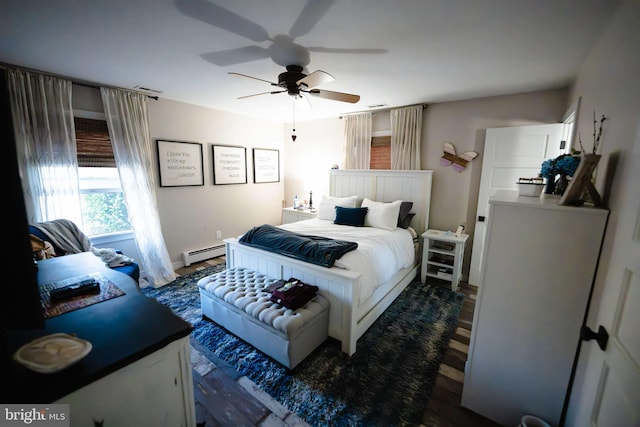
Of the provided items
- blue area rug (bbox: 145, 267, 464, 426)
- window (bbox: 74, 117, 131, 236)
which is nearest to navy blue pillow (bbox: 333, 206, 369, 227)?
blue area rug (bbox: 145, 267, 464, 426)

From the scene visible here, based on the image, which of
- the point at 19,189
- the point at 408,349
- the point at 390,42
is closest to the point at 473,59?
the point at 390,42

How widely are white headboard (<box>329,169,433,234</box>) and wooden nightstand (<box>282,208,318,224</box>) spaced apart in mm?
507

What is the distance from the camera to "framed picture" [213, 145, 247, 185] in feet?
13.7

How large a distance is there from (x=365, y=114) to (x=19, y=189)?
4.12 m

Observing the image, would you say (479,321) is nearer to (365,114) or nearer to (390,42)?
(390,42)

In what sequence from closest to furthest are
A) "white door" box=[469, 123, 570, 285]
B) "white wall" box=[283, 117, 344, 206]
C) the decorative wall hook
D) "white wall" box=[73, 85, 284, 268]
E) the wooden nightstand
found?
"white door" box=[469, 123, 570, 285], the decorative wall hook, "white wall" box=[73, 85, 284, 268], the wooden nightstand, "white wall" box=[283, 117, 344, 206]

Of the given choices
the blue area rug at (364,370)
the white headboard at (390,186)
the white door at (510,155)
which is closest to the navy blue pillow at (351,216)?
the white headboard at (390,186)

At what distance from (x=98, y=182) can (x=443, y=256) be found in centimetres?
461

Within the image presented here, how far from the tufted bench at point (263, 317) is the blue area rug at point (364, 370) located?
0.10m

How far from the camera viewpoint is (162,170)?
3.56 metres

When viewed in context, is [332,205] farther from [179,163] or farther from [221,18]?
[221,18]

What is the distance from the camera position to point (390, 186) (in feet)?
13.0

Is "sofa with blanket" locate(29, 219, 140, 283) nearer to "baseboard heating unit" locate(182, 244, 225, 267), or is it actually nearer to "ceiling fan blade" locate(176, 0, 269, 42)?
"baseboard heating unit" locate(182, 244, 225, 267)

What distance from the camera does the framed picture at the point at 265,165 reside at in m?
4.83
